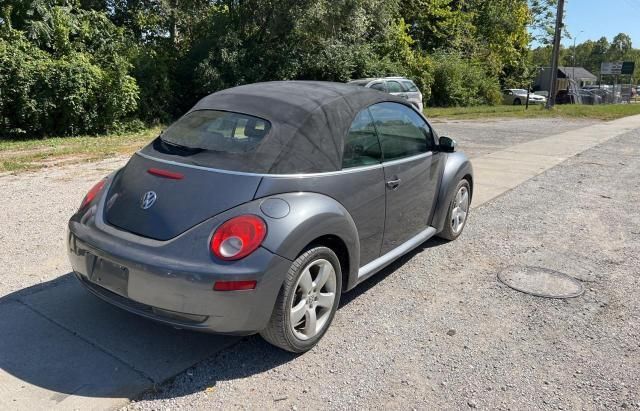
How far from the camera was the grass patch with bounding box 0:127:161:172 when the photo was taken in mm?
9258

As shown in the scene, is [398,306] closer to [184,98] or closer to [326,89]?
[326,89]

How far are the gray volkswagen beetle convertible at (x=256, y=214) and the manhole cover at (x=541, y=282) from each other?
1.10m

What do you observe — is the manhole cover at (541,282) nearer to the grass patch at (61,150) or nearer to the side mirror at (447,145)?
the side mirror at (447,145)

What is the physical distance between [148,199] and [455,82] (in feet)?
93.9

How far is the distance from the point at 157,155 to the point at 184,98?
1551 centimetres

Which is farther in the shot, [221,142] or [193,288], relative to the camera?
[221,142]

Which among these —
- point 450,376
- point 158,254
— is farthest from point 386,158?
point 158,254

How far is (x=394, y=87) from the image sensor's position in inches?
760

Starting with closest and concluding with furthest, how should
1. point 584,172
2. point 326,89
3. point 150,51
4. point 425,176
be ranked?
1. point 326,89
2. point 425,176
3. point 584,172
4. point 150,51

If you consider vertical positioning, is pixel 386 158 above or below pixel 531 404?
above

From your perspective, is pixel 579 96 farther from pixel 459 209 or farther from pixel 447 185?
pixel 447 185

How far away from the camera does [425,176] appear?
4402mm

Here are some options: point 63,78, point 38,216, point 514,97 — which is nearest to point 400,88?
point 63,78

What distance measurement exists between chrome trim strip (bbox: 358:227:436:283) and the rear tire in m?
0.43
